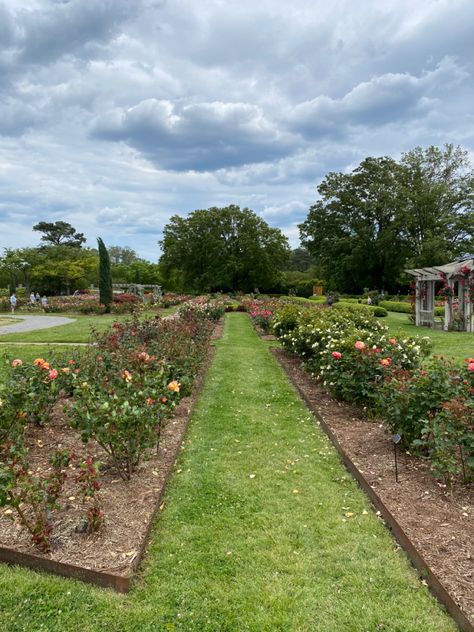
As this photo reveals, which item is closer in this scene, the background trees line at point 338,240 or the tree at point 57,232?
the background trees line at point 338,240

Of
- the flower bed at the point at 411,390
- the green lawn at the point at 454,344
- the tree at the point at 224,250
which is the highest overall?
the tree at the point at 224,250

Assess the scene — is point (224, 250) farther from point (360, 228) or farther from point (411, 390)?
point (411, 390)

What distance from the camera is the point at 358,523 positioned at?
277 cm

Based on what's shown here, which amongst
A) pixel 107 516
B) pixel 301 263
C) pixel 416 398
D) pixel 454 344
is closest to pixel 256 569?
pixel 107 516

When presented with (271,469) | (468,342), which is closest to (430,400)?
(271,469)

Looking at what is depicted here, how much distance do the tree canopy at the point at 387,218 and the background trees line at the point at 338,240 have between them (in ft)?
0.26

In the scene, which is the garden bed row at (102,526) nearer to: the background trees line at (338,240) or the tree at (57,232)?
the background trees line at (338,240)

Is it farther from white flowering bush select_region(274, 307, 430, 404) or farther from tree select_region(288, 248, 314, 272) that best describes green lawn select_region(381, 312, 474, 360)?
tree select_region(288, 248, 314, 272)

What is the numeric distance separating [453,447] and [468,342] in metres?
8.97

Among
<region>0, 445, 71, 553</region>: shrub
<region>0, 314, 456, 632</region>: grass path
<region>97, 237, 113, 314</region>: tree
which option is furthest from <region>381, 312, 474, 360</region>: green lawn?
<region>97, 237, 113, 314</region>: tree

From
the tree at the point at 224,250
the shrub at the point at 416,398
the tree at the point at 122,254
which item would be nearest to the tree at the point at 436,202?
the tree at the point at 224,250

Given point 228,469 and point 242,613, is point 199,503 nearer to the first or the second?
point 228,469

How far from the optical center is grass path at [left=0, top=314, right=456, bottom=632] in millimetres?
1983

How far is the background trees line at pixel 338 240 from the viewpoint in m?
32.8
